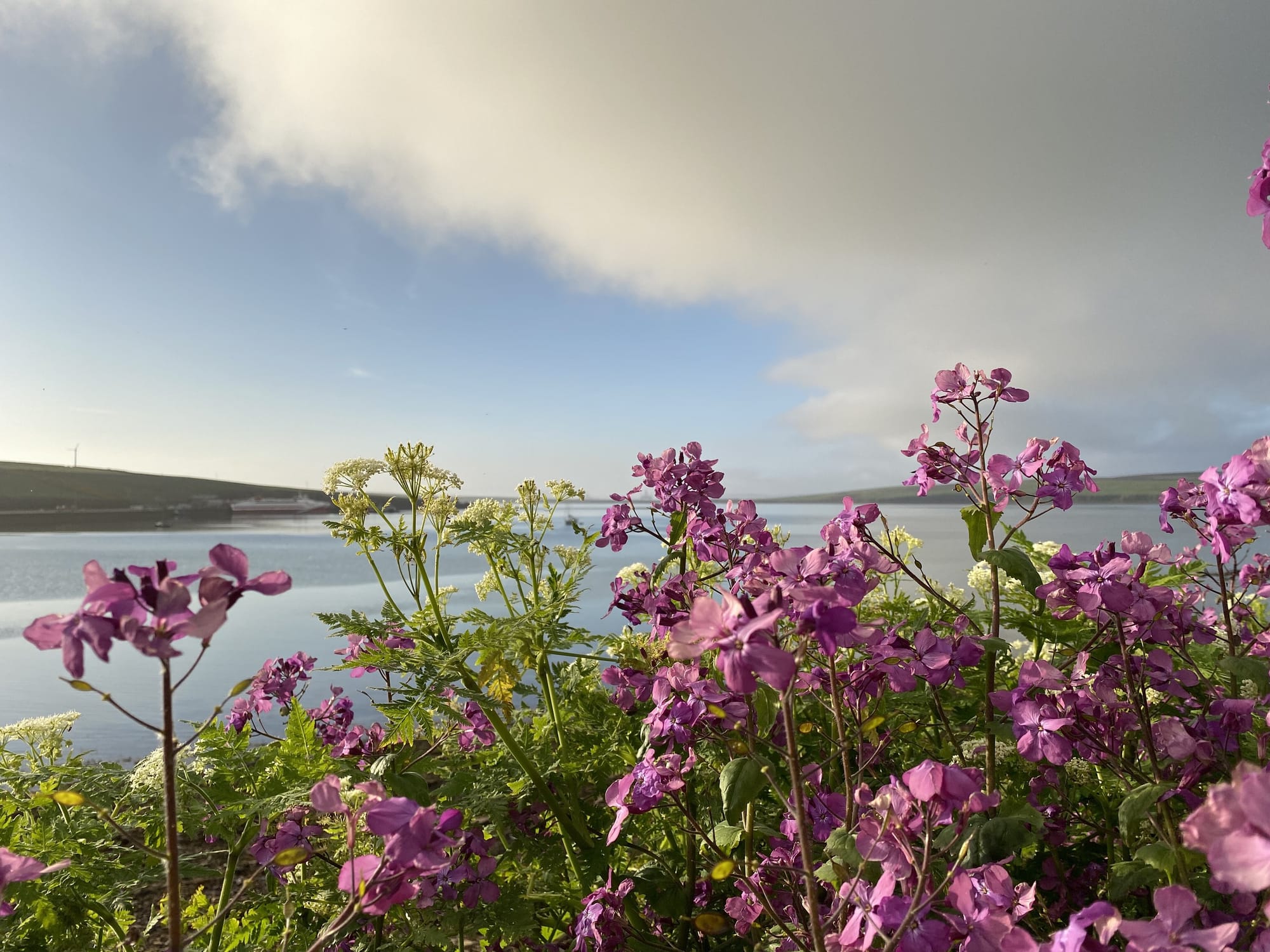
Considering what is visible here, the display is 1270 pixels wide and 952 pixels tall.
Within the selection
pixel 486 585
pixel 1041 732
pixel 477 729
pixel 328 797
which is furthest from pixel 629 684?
pixel 328 797

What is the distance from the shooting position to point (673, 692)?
58.1 inches

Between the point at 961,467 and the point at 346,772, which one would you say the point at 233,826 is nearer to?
the point at 346,772

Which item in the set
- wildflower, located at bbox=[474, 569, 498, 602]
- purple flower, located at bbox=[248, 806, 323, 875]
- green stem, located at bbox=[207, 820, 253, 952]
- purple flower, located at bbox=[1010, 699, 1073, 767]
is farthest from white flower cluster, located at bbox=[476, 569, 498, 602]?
purple flower, located at bbox=[1010, 699, 1073, 767]

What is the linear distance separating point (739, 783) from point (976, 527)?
89 cm

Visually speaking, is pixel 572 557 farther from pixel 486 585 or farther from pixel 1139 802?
pixel 1139 802

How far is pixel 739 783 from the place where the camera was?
114cm

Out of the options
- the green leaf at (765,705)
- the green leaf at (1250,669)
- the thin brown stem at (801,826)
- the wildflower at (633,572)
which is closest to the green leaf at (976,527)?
the green leaf at (1250,669)

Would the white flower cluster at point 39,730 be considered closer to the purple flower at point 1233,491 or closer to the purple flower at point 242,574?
the purple flower at point 242,574

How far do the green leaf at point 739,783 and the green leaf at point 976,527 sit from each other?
77 centimetres

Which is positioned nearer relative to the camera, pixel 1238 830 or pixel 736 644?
pixel 1238 830

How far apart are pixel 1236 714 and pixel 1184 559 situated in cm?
41

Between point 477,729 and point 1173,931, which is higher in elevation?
point 1173,931

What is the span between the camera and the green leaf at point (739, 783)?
1.13 metres

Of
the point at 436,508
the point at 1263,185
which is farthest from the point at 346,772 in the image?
the point at 1263,185
